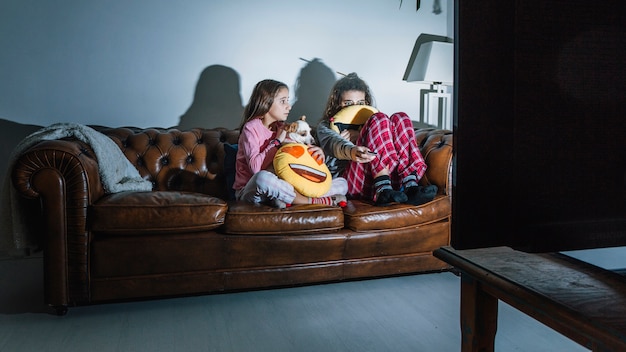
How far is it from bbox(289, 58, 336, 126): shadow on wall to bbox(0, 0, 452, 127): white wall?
0.05 m

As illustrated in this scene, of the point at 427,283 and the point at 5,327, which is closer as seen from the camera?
the point at 5,327

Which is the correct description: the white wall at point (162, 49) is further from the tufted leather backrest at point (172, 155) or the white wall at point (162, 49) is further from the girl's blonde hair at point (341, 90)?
the girl's blonde hair at point (341, 90)

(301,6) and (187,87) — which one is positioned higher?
(301,6)

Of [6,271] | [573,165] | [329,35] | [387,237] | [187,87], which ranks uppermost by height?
[329,35]

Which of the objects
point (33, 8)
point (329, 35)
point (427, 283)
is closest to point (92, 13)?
point (33, 8)

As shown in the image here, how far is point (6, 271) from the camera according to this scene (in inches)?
88.2

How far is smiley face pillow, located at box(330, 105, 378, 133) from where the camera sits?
7.74 feet

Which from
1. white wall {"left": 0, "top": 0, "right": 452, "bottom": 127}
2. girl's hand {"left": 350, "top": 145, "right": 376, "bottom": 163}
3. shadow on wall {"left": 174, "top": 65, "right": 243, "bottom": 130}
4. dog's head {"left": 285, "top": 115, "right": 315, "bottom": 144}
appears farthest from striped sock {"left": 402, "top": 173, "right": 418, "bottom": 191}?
shadow on wall {"left": 174, "top": 65, "right": 243, "bottom": 130}

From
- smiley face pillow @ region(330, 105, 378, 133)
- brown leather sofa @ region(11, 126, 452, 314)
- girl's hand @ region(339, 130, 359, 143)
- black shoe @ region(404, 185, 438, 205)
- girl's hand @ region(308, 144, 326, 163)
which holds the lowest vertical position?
brown leather sofa @ region(11, 126, 452, 314)

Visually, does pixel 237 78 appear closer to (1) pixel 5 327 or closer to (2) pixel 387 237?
(2) pixel 387 237

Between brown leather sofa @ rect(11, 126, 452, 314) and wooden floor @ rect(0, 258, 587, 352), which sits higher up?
brown leather sofa @ rect(11, 126, 452, 314)

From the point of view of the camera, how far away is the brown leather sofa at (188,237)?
5.32 feet

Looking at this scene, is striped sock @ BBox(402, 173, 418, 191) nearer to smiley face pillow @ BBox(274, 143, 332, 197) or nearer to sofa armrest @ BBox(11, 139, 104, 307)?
smiley face pillow @ BBox(274, 143, 332, 197)

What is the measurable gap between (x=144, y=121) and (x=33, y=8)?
832mm
